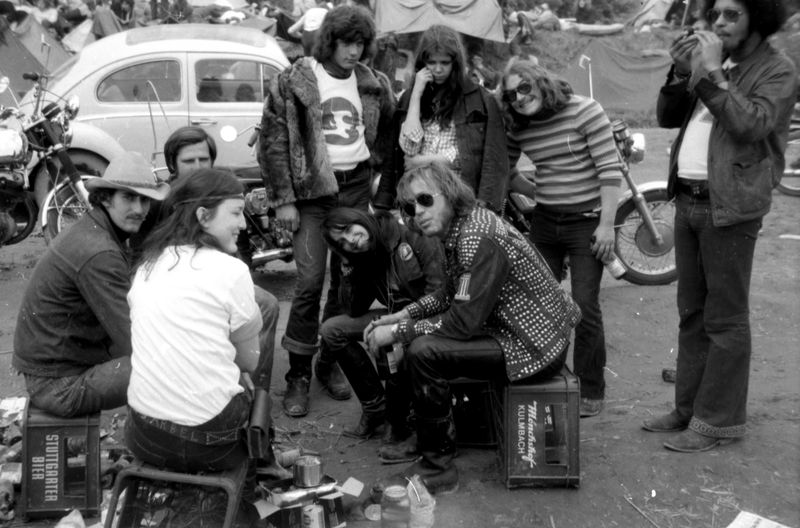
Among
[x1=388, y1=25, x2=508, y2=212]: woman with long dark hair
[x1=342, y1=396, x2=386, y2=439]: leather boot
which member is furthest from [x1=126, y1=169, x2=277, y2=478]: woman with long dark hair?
[x1=388, y1=25, x2=508, y2=212]: woman with long dark hair

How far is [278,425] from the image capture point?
4.40 m

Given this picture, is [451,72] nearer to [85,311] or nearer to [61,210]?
[85,311]

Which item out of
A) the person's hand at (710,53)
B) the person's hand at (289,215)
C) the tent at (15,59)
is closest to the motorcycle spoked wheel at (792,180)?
the person's hand at (710,53)

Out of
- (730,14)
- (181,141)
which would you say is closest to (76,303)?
(181,141)

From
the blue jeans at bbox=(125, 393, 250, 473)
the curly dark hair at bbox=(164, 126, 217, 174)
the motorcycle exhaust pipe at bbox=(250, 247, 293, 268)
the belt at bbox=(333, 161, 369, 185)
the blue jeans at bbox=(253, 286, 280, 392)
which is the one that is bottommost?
the blue jeans at bbox=(125, 393, 250, 473)

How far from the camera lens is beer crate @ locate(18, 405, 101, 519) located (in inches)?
133

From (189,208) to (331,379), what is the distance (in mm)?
1979

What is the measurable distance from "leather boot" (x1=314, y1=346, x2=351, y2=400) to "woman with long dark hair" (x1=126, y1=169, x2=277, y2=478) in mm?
1673

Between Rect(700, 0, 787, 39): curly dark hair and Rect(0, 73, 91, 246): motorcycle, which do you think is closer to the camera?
Rect(700, 0, 787, 39): curly dark hair

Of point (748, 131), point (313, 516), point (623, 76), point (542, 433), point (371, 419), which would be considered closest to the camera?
point (313, 516)

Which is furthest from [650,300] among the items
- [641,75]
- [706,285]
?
[641,75]

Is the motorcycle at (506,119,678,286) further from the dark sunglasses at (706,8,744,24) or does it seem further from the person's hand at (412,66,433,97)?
the dark sunglasses at (706,8,744,24)

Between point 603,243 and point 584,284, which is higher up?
point 603,243

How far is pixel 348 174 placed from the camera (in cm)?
465
